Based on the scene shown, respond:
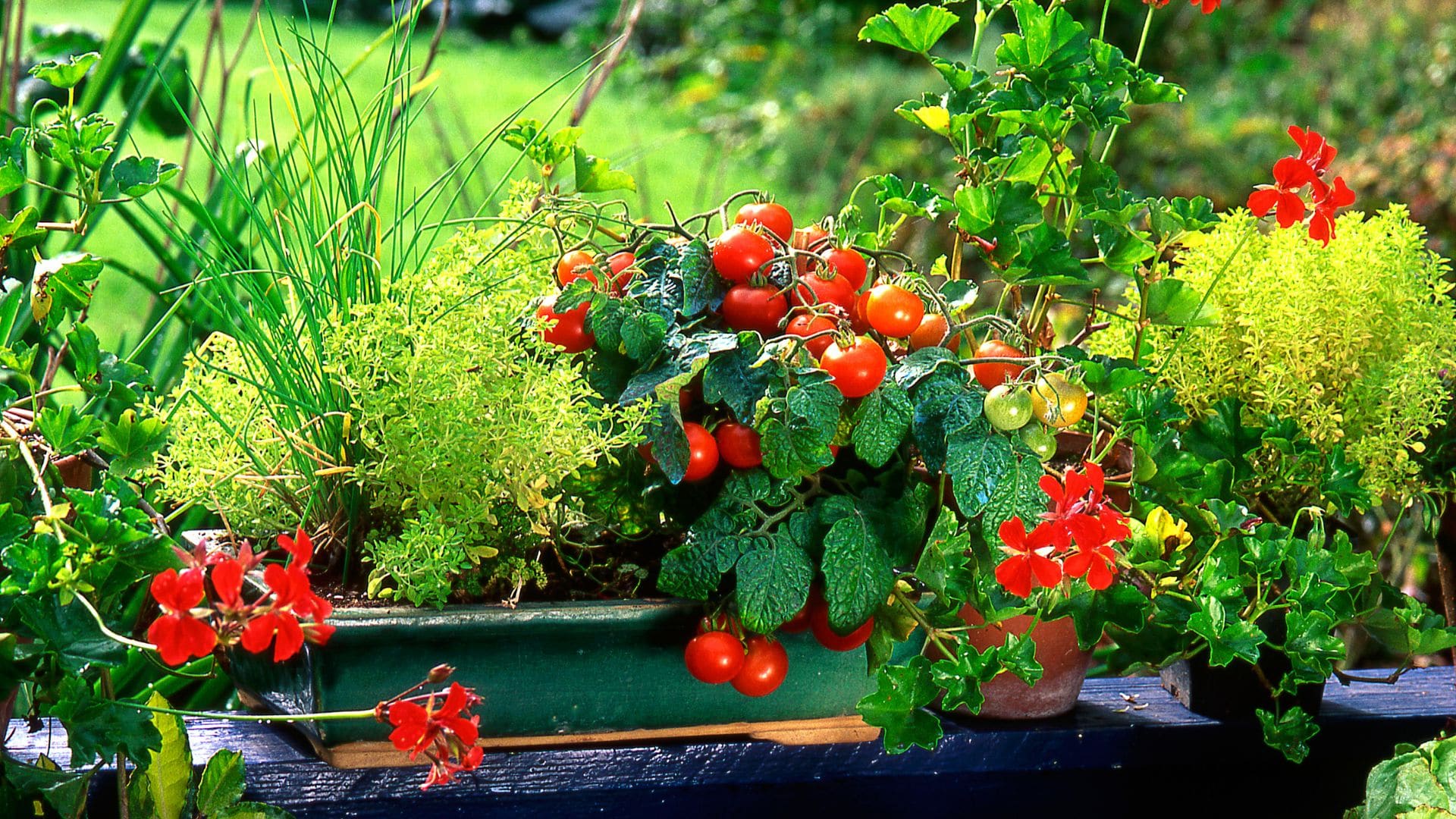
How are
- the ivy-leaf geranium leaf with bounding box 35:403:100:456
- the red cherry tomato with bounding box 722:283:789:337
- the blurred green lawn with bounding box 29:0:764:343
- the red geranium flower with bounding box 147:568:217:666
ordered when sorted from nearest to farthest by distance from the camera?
the red geranium flower with bounding box 147:568:217:666 → the ivy-leaf geranium leaf with bounding box 35:403:100:456 → the red cherry tomato with bounding box 722:283:789:337 → the blurred green lawn with bounding box 29:0:764:343

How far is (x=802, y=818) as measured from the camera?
0.75m

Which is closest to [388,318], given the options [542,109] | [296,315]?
[296,315]

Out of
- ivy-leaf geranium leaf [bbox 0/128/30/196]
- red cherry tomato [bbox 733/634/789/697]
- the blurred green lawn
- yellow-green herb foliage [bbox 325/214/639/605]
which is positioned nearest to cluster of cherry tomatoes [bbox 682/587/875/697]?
red cherry tomato [bbox 733/634/789/697]

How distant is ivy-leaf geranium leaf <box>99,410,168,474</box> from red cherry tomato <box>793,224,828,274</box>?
35cm

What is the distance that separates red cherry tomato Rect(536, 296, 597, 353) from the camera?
72cm

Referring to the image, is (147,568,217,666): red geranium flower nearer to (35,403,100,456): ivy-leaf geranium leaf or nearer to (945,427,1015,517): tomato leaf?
(35,403,100,456): ivy-leaf geranium leaf

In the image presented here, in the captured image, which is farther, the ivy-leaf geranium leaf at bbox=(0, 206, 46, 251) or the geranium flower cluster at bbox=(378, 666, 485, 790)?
the ivy-leaf geranium leaf at bbox=(0, 206, 46, 251)

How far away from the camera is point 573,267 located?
2.44 feet

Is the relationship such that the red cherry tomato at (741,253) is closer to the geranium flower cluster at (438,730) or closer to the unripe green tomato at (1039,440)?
the unripe green tomato at (1039,440)

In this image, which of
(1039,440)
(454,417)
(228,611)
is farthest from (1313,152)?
(228,611)

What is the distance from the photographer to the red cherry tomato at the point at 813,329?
2.25ft

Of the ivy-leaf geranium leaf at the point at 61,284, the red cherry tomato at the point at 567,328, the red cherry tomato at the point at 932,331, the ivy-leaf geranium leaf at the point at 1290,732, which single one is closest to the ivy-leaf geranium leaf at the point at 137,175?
the ivy-leaf geranium leaf at the point at 61,284

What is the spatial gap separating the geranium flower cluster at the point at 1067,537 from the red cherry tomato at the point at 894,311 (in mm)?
113

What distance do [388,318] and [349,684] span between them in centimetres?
19
